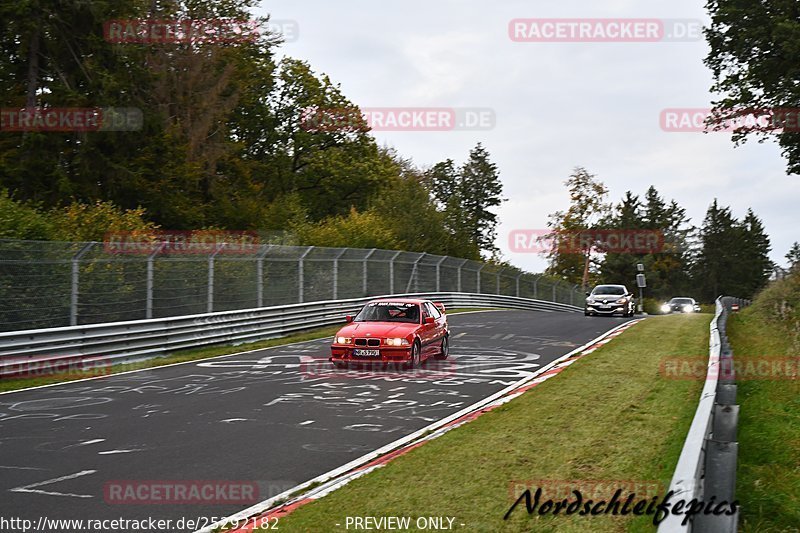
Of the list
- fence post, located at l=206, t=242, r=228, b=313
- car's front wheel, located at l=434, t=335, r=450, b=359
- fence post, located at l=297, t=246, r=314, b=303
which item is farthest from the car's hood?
fence post, located at l=297, t=246, r=314, b=303

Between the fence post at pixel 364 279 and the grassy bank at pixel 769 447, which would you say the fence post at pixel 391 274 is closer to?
the fence post at pixel 364 279

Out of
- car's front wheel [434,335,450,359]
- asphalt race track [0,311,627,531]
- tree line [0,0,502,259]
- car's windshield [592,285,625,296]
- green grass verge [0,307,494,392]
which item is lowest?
green grass verge [0,307,494,392]

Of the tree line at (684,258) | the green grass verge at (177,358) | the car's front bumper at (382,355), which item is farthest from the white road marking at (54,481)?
the tree line at (684,258)

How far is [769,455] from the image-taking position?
25.4ft

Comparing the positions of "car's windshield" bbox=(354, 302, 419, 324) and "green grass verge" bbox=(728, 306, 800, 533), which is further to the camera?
"car's windshield" bbox=(354, 302, 419, 324)

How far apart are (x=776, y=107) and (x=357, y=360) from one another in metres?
23.3

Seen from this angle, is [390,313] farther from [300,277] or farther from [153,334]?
[300,277]

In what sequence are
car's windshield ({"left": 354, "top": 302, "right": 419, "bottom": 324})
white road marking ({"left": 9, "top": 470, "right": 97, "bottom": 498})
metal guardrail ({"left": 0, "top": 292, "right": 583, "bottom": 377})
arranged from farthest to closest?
1. car's windshield ({"left": 354, "top": 302, "right": 419, "bottom": 324})
2. metal guardrail ({"left": 0, "top": 292, "right": 583, "bottom": 377})
3. white road marking ({"left": 9, "top": 470, "right": 97, "bottom": 498})

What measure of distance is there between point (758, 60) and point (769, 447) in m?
27.2

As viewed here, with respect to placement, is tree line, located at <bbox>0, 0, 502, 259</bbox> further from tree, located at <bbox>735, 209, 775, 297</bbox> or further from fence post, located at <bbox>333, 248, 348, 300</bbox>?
tree, located at <bbox>735, 209, 775, 297</bbox>

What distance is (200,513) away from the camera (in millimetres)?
6094

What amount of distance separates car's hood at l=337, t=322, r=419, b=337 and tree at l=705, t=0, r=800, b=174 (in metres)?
20.4

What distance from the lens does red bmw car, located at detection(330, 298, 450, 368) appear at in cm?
1464

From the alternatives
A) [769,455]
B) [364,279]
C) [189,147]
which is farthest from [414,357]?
[189,147]
